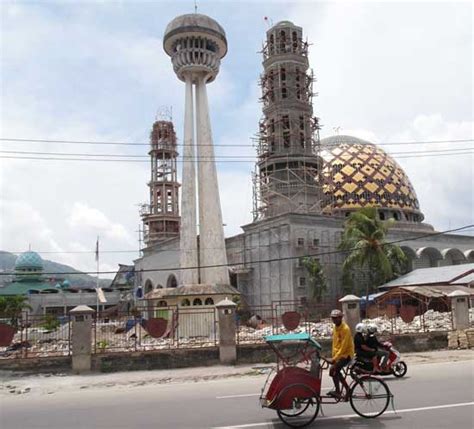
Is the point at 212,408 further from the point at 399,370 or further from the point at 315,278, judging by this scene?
the point at 315,278

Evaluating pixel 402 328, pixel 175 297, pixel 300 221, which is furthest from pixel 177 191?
pixel 402 328

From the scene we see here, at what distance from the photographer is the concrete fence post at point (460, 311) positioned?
20.1 metres

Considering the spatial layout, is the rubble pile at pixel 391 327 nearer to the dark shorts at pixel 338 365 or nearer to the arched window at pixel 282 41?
the dark shorts at pixel 338 365

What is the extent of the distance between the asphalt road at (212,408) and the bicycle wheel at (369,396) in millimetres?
158

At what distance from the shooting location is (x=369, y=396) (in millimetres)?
8266

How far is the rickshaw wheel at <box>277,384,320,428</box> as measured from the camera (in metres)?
7.79

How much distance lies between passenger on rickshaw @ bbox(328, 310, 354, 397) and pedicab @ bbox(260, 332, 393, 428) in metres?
0.10

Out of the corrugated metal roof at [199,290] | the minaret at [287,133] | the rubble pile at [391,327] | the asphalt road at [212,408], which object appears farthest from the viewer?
the minaret at [287,133]

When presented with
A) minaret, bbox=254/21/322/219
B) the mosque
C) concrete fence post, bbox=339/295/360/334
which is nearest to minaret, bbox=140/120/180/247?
the mosque

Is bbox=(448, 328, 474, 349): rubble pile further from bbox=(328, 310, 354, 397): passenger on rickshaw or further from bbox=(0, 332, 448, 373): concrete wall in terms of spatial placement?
bbox=(328, 310, 354, 397): passenger on rickshaw

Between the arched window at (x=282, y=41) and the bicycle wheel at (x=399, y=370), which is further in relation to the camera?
the arched window at (x=282, y=41)

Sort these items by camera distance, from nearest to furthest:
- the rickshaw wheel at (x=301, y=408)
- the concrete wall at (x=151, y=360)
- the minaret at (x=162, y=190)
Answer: the rickshaw wheel at (x=301, y=408), the concrete wall at (x=151, y=360), the minaret at (x=162, y=190)

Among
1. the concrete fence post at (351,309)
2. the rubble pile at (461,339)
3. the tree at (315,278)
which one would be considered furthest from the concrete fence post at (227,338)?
the tree at (315,278)

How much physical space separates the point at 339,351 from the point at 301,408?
3.61 ft
